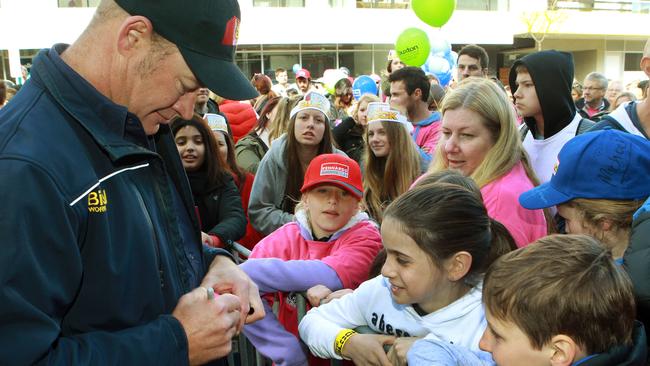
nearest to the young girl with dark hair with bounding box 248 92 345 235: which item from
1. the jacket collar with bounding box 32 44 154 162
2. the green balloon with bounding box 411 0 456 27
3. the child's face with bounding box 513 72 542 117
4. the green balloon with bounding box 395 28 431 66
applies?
the child's face with bounding box 513 72 542 117

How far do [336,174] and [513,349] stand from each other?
1705mm

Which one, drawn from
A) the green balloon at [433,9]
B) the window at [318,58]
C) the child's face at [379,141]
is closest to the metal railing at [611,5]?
the window at [318,58]

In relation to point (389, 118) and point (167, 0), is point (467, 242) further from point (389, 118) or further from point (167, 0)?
point (389, 118)

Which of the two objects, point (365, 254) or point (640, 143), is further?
point (365, 254)

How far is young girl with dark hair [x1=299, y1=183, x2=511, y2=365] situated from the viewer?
1.99 meters

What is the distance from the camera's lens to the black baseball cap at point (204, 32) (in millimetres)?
1452

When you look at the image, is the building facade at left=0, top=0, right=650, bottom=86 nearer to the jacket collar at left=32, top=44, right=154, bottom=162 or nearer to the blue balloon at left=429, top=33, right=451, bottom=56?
the blue balloon at left=429, top=33, right=451, bottom=56

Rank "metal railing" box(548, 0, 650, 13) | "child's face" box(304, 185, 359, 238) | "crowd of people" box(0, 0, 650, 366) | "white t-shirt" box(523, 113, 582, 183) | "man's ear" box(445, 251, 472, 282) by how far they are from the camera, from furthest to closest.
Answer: "metal railing" box(548, 0, 650, 13) < "white t-shirt" box(523, 113, 582, 183) < "child's face" box(304, 185, 359, 238) < "man's ear" box(445, 251, 472, 282) < "crowd of people" box(0, 0, 650, 366)

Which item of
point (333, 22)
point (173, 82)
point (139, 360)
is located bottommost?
point (139, 360)

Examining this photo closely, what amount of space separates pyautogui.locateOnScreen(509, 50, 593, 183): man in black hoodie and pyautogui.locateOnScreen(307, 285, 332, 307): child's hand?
187 cm

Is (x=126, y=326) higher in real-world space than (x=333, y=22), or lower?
lower

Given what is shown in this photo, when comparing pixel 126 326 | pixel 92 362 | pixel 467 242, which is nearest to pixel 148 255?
pixel 126 326

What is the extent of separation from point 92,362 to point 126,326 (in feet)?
0.57

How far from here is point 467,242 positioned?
2039 millimetres
